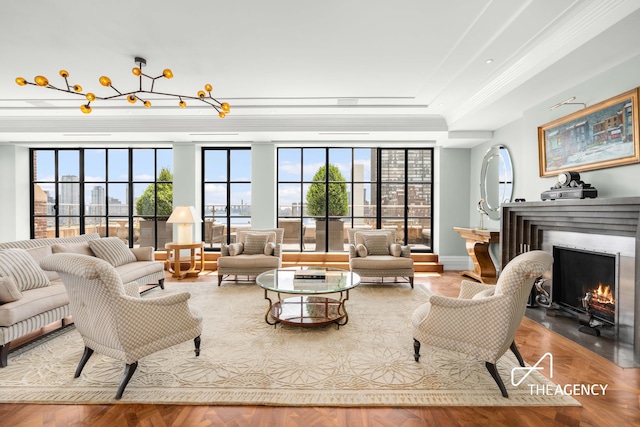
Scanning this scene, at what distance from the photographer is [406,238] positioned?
719cm

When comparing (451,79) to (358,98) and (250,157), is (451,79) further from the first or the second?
(250,157)

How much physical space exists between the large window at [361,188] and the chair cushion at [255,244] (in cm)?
175

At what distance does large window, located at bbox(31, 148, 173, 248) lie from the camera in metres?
7.23

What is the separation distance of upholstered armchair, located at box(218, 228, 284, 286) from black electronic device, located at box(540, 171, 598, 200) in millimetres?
3905

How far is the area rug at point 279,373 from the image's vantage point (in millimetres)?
2119

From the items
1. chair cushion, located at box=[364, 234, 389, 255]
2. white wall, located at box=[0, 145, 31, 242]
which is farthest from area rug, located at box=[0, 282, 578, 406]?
white wall, located at box=[0, 145, 31, 242]

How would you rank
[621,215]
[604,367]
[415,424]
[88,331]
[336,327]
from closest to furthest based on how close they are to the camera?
[415,424] → [88,331] → [604,367] → [621,215] → [336,327]

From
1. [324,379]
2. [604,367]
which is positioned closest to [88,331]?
[324,379]

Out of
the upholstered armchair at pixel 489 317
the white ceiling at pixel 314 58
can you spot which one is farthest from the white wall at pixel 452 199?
the upholstered armchair at pixel 489 317

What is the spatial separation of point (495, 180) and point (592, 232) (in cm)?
255

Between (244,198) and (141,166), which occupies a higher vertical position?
(141,166)

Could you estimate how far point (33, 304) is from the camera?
2750mm

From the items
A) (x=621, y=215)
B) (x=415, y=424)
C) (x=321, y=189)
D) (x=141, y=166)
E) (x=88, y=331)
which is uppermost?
(x=141, y=166)

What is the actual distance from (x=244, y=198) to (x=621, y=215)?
6285mm
